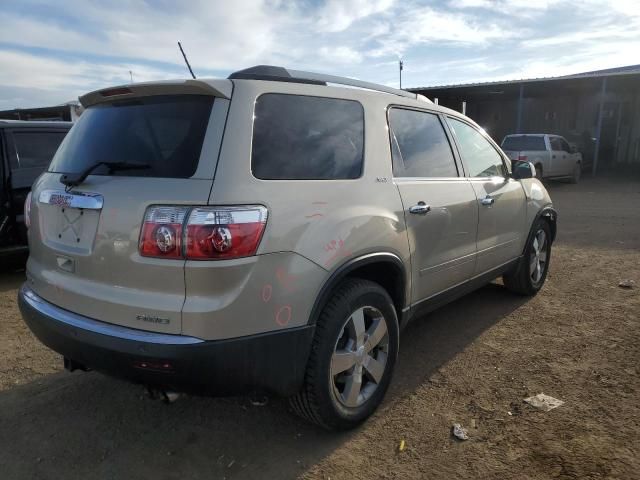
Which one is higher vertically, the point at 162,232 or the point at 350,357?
the point at 162,232

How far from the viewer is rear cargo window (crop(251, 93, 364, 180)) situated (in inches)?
90.8

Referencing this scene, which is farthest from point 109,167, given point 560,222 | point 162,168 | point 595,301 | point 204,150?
point 560,222

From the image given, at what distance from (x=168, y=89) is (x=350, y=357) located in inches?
64.2

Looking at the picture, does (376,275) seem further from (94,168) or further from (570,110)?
(570,110)

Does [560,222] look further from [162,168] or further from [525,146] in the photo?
[162,168]

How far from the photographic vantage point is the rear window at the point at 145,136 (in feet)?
7.27

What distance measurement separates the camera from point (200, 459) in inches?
100

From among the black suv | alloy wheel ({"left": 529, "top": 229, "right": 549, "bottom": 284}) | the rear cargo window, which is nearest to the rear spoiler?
the rear cargo window

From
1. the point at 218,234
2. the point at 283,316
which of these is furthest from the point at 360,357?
the point at 218,234

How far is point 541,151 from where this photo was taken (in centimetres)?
1551

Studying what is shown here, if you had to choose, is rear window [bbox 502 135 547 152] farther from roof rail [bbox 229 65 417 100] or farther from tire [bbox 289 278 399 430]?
tire [bbox 289 278 399 430]

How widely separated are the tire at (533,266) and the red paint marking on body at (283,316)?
316 centimetres

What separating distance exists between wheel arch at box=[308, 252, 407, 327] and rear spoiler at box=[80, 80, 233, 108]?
0.99m

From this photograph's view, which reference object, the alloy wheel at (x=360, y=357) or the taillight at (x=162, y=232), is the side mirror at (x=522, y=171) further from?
A: the taillight at (x=162, y=232)
